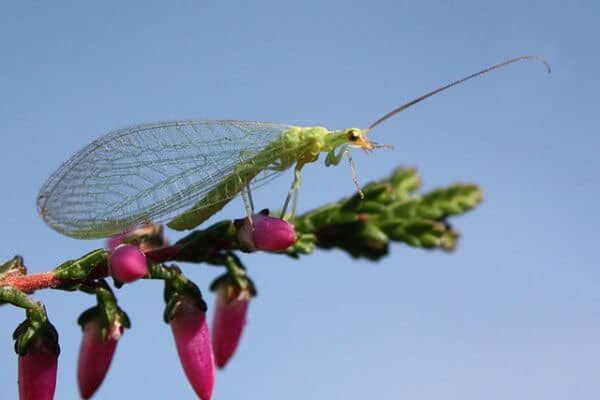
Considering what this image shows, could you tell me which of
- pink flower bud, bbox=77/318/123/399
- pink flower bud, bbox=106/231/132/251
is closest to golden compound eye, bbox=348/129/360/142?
pink flower bud, bbox=106/231/132/251

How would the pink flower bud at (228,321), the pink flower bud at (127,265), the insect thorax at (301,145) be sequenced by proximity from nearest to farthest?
the pink flower bud at (127,265) → the pink flower bud at (228,321) → the insect thorax at (301,145)

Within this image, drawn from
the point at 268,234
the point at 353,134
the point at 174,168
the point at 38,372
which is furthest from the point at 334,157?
the point at 38,372

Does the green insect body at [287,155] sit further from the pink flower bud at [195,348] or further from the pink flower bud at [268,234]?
the pink flower bud at [195,348]

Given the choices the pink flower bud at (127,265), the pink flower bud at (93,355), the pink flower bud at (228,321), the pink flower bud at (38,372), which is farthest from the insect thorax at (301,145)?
the pink flower bud at (38,372)

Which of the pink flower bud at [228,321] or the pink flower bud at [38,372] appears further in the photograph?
the pink flower bud at [228,321]

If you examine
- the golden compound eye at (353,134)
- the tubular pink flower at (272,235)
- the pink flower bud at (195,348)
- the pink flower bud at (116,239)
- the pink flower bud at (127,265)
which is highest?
the golden compound eye at (353,134)

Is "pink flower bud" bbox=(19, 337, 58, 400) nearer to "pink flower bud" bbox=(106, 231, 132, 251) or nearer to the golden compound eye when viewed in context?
"pink flower bud" bbox=(106, 231, 132, 251)
